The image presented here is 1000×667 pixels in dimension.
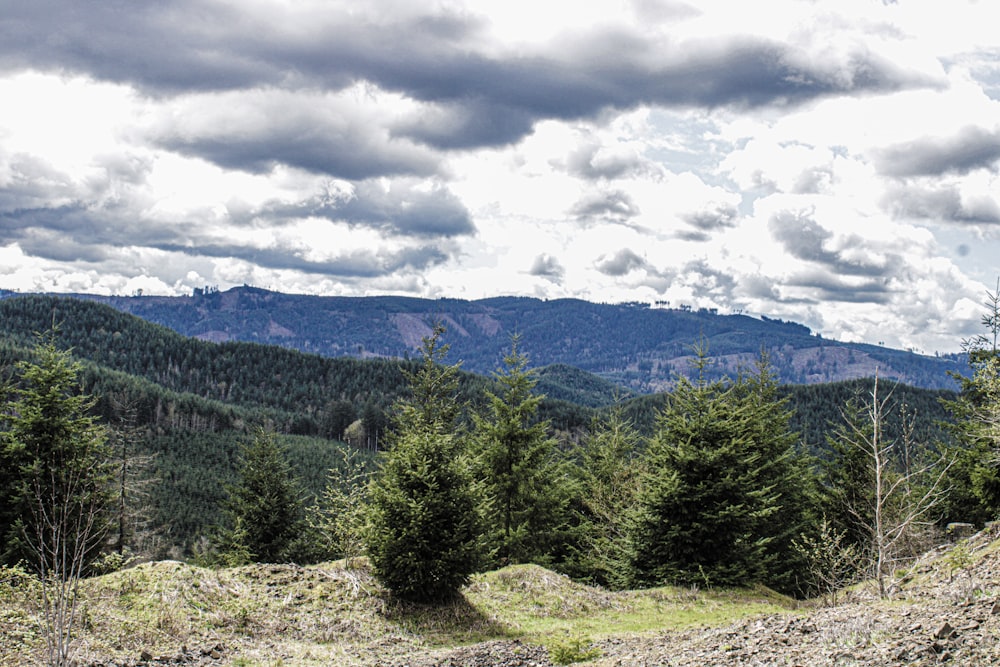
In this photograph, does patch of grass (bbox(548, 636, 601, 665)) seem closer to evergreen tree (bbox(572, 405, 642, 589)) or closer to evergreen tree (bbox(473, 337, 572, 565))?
evergreen tree (bbox(572, 405, 642, 589))

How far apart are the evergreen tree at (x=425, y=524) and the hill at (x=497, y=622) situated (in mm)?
715

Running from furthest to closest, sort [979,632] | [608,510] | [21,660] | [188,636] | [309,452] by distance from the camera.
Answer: [309,452]
[608,510]
[188,636]
[21,660]
[979,632]

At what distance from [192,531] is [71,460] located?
277 feet

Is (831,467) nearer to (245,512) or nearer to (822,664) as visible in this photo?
(822,664)

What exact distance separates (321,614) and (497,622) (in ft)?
14.2

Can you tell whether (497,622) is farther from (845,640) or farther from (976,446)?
(976,446)

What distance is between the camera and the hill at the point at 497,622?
9.35 m

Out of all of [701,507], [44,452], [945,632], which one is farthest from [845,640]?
[44,452]

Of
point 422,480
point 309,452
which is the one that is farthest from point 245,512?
point 309,452

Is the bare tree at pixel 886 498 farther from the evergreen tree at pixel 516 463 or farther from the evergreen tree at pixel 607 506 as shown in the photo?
the evergreen tree at pixel 516 463

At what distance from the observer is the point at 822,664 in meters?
8.55

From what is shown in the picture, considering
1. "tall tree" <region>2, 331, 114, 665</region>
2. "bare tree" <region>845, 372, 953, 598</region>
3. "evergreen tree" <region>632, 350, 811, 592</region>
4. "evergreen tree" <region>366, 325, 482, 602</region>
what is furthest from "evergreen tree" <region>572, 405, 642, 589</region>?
"tall tree" <region>2, 331, 114, 665</region>

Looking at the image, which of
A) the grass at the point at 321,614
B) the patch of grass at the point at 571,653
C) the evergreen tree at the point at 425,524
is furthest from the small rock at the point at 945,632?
the evergreen tree at the point at 425,524

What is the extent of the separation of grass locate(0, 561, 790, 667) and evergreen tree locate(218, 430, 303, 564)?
61.5ft
